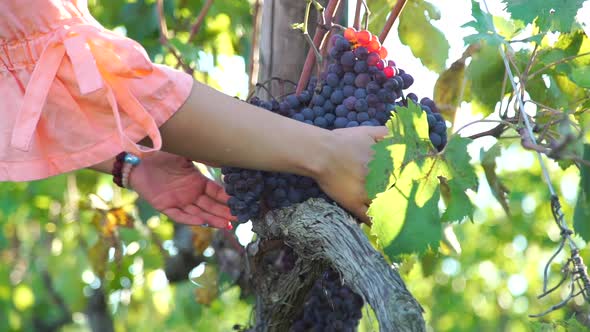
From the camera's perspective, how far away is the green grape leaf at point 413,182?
4.73 feet

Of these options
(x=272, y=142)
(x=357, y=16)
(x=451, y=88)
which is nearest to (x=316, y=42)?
(x=357, y=16)

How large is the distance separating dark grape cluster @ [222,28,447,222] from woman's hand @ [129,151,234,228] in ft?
0.90

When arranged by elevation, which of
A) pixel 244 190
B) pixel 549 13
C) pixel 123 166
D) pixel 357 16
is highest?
pixel 549 13

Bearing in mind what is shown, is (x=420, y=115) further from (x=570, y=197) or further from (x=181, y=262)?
(x=570, y=197)

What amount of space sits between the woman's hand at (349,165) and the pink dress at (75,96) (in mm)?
254

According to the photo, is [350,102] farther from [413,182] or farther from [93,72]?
[93,72]

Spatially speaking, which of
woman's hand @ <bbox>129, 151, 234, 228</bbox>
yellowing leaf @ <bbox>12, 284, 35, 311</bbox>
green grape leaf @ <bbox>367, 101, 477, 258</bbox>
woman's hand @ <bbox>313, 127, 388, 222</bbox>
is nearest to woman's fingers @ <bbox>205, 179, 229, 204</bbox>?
woman's hand @ <bbox>129, 151, 234, 228</bbox>

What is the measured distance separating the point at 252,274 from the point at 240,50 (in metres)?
1.82

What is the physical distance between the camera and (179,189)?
190 cm

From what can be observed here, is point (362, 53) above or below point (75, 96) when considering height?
above

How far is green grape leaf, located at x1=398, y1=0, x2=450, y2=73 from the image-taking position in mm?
2109

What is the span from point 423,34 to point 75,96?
0.88 meters

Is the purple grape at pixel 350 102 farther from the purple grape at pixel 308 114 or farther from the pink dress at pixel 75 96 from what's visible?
the pink dress at pixel 75 96

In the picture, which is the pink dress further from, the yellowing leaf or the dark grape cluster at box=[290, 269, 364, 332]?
the yellowing leaf
